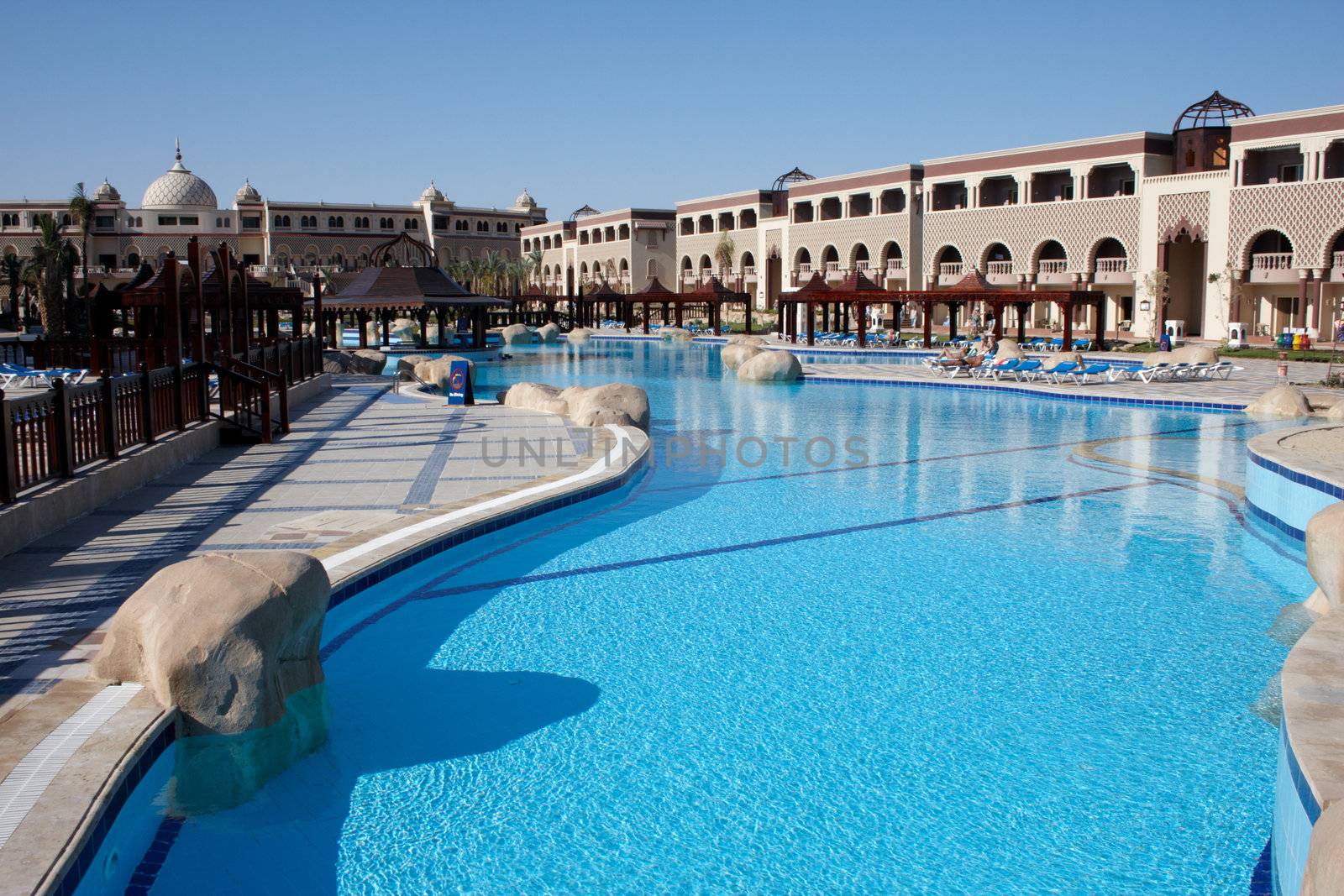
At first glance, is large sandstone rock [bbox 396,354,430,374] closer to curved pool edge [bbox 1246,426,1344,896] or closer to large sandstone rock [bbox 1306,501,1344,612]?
large sandstone rock [bbox 1306,501,1344,612]

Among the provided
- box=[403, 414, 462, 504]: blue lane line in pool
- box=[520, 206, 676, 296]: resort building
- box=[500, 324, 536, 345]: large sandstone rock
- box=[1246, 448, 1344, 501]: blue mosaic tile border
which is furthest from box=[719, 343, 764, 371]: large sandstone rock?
box=[520, 206, 676, 296]: resort building

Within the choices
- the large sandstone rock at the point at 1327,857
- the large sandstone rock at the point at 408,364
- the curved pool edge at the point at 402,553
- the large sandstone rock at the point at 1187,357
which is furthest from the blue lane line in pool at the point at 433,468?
the large sandstone rock at the point at 1187,357

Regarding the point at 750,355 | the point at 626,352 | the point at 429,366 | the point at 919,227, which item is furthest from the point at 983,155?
the point at 429,366

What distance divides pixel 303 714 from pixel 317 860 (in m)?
0.96

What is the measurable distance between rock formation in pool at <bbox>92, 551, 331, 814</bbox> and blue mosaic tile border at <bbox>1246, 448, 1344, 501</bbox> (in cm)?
755

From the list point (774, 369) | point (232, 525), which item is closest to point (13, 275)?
point (774, 369)

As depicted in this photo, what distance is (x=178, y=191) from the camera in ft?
238

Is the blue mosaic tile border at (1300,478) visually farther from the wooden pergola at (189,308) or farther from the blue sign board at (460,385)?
the blue sign board at (460,385)

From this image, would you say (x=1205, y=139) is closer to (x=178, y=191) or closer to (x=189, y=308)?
(x=189, y=308)

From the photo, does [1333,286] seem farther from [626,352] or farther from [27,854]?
[27,854]

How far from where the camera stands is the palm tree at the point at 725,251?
63031 mm

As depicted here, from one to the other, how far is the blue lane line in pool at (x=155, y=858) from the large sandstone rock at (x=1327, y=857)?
3738mm

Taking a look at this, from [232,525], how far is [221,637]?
390 centimetres

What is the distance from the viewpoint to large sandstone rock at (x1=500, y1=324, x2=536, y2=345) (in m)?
43.3
